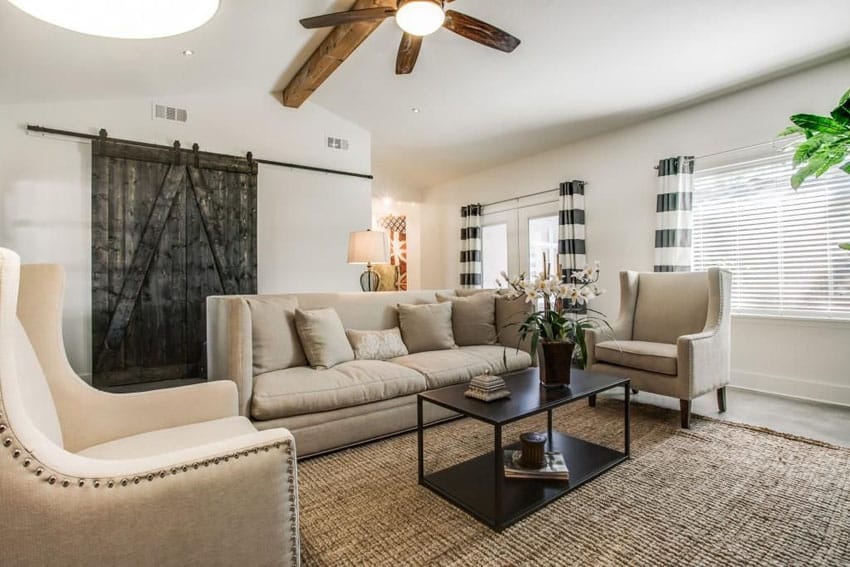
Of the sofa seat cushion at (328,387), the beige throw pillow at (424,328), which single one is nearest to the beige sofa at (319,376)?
the sofa seat cushion at (328,387)

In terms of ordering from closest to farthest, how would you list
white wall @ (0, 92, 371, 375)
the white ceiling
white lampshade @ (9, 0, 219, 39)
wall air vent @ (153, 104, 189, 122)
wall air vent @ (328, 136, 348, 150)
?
white lampshade @ (9, 0, 219, 39) < the white ceiling < white wall @ (0, 92, 371, 375) < wall air vent @ (153, 104, 189, 122) < wall air vent @ (328, 136, 348, 150)

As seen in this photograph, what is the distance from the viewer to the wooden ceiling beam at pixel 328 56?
3.25 m

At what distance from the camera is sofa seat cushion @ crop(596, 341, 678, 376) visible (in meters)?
2.78

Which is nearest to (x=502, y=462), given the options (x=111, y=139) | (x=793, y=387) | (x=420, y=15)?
(x=420, y=15)

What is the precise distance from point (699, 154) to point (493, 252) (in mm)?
2860

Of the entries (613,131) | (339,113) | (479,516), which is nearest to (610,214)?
(613,131)

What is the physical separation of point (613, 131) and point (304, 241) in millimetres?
3835

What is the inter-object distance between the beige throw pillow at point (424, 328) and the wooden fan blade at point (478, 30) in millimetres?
1914

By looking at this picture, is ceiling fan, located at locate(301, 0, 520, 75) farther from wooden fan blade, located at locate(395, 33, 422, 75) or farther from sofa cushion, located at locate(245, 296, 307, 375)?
sofa cushion, located at locate(245, 296, 307, 375)

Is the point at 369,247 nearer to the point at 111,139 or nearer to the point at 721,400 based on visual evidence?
the point at 111,139

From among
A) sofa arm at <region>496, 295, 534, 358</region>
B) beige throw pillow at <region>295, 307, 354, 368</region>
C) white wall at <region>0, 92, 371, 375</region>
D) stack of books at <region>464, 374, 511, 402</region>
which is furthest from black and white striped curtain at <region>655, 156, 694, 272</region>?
white wall at <region>0, 92, 371, 375</region>

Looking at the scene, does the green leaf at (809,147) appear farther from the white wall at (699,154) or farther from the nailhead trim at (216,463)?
the nailhead trim at (216,463)

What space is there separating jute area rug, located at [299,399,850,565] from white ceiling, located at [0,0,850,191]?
9.23ft

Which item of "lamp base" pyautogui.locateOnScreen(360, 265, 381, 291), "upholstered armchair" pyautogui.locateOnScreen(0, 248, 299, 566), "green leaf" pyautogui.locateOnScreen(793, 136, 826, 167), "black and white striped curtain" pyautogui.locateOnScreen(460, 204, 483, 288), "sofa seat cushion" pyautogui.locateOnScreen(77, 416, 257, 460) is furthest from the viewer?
"black and white striped curtain" pyautogui.locateOnScreen(460, 204, 483, 288)
